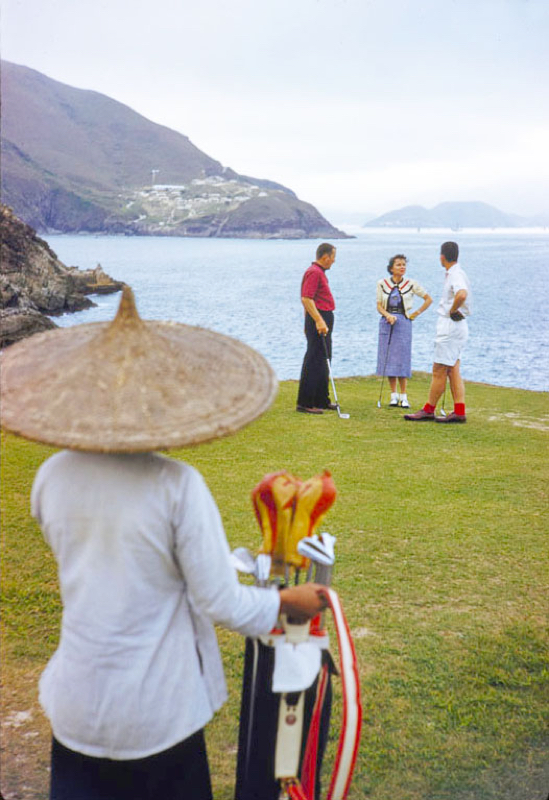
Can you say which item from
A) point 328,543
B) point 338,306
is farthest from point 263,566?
point 338,306

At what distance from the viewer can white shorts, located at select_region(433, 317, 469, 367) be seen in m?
7.67

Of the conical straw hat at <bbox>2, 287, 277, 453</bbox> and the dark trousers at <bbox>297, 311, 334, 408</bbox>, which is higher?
the conical straw hat at <bbox>2, 287, 277, 453</bbox>

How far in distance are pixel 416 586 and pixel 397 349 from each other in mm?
4983

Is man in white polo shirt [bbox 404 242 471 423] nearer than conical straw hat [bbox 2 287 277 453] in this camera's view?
No

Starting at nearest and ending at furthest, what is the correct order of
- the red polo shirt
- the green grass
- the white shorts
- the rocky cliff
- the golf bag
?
the golf bag, the green grass, the white shorts, the red polo shirt, the rocky cliff

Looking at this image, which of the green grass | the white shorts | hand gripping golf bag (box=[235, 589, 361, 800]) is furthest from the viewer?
the white shorts

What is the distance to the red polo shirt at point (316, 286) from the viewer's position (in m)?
7.84

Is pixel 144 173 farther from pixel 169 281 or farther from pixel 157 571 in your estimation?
pixel 157 571

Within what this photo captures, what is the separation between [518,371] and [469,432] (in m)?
18.4

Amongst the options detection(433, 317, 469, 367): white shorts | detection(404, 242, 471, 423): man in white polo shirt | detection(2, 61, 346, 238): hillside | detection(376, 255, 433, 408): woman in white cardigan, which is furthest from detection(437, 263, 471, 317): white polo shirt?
detection(2, 61, 346, 238): hillside

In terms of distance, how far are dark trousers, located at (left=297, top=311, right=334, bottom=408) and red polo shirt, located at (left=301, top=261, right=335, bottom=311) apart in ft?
0.48

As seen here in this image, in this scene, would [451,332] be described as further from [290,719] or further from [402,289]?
[290,719]

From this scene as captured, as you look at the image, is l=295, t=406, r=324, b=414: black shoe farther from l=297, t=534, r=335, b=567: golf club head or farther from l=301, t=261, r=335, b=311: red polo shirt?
l=297, t=534, r=335, b=567: golf club head

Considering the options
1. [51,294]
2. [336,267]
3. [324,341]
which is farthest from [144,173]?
[324,341]
